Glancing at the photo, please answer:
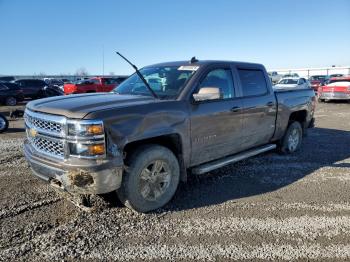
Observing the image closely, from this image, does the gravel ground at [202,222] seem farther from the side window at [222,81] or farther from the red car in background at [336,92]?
the red car in background at [336,92]

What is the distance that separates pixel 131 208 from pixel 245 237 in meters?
1.39

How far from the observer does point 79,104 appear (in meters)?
3.84

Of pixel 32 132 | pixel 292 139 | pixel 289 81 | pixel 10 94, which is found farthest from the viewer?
pixel 289 81

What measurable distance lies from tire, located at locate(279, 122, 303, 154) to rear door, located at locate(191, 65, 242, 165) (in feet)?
6.51

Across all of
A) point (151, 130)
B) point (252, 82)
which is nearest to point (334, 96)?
point (252, 82)

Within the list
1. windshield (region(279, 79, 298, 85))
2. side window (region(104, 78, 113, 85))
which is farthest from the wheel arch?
windshield (region(279, 79, 298, 85))

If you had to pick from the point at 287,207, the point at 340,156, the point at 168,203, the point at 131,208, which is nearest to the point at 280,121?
the point at 340,156

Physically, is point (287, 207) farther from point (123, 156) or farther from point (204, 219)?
point (123, 156)

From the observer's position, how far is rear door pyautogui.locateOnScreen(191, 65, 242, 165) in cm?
454

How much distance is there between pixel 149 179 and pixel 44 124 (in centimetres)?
140

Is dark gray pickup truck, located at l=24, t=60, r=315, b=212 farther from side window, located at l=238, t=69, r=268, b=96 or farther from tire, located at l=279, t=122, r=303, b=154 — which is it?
tire, located at l=279, t=122, r=303, b=154

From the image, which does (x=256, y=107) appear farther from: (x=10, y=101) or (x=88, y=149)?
(x=10, y=101)

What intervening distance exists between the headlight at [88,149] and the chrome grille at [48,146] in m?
0.19

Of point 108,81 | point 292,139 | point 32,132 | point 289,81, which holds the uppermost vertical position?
point 108,81
